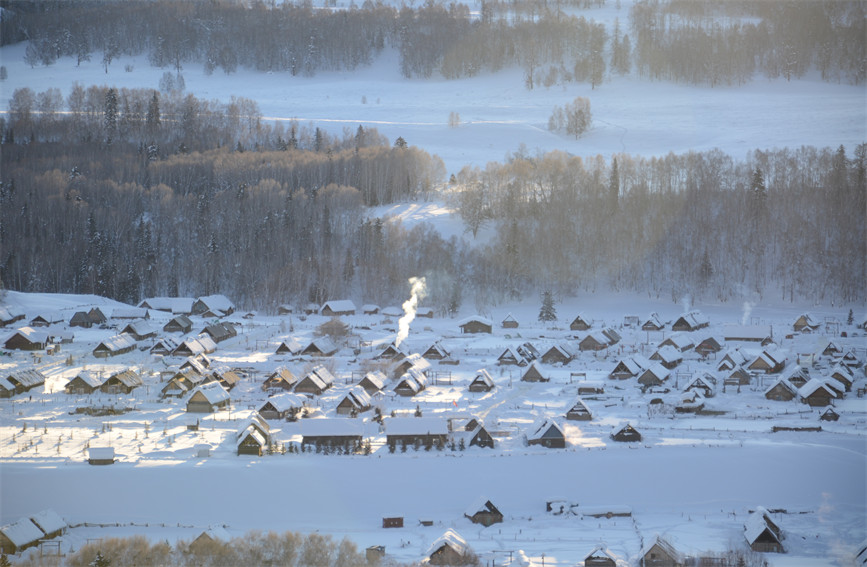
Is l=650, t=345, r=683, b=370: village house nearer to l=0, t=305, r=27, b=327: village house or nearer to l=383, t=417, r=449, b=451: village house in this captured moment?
l=383, t=417, r=449, b=451: village house

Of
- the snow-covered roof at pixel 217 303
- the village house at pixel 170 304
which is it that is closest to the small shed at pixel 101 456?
the village house at pixel 170 304

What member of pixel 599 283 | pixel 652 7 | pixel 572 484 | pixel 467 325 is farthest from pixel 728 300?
pixel 652 7

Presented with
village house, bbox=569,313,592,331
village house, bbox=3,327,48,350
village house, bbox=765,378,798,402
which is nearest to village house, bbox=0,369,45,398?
village house, bbox=3,327,48,350

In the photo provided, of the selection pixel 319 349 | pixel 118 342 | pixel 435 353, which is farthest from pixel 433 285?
pixel 118 342

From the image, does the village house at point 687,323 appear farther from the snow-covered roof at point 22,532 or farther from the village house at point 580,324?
the snow-covered roof at point 22,532

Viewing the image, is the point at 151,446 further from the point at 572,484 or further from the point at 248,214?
the point at 248,214
